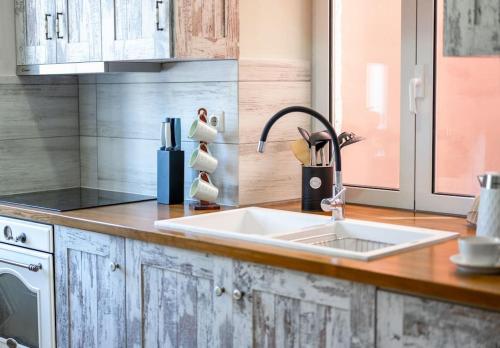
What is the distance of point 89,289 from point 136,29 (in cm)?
100

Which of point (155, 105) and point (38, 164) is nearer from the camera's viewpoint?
point (155, 105)

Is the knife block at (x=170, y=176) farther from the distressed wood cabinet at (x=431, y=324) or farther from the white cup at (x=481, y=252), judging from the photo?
the white cup at (x=481, y=252)

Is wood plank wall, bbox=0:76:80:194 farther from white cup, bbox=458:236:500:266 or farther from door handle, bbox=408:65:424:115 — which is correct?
white cup, bbox=458:236:500:266

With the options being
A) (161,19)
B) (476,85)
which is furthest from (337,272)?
(161,19)

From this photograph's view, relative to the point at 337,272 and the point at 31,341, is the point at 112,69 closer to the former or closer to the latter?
the point at 31,341

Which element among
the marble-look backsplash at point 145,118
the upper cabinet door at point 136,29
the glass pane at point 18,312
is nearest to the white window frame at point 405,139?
the marble-look backsplash at point 145,118

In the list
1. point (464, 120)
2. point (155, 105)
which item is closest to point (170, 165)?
point (155, 105)

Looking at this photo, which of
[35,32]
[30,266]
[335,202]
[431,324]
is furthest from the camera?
[35,32]

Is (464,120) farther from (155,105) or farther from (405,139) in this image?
(155,105)

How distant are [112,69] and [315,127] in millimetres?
878

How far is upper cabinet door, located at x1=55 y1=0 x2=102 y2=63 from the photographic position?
3.41 m

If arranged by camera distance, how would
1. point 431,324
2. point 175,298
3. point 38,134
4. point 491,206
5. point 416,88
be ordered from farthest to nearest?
point 38,134 → point 416,88 → point 175,298 → point 491,206 → point 431,324

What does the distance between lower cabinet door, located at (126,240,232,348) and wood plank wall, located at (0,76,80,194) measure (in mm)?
1147

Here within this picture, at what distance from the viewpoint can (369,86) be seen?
135 inches
